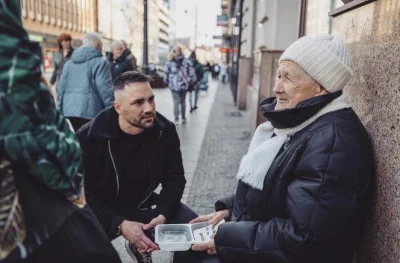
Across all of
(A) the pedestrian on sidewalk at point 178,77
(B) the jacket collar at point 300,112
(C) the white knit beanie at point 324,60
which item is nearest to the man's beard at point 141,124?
(B) the jacket collar at point 300,112

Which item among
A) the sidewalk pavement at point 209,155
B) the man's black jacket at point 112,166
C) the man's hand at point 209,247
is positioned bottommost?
the sidewalk pavement at point 209,155

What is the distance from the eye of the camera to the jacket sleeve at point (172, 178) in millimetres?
3027

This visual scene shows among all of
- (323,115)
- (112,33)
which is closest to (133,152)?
(323,115)

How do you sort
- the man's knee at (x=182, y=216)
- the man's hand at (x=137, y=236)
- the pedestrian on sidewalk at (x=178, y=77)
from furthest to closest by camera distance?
the pedestrian on sidewalk at (x=178, y=77), the man's knee at (x=182, y=216), the man's hand at (x=137, y=236)

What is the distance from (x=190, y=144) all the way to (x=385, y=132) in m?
6.73

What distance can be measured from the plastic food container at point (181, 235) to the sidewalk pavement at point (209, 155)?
2.70ft

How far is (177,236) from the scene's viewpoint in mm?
2672

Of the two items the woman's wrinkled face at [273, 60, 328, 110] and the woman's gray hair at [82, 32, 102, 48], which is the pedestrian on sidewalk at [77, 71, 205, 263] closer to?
the woman's wrinkled face at [273, 60, 328, 110]

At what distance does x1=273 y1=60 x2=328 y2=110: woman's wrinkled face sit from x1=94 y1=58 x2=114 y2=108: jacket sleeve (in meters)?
3.79

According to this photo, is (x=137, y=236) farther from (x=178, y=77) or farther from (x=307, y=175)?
(x=178, y=77)

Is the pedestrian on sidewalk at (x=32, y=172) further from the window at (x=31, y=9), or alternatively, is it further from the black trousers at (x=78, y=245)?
the window at (x=31, y=9)

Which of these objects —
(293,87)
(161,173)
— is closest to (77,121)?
(161,173)

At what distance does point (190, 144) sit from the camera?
8727 millimetres

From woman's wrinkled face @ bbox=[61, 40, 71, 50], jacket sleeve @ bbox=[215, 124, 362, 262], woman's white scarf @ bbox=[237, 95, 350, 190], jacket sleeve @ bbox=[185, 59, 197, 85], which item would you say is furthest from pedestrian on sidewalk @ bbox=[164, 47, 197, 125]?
jacket sleeve @ bbox=[215, 124, 362, 262]
